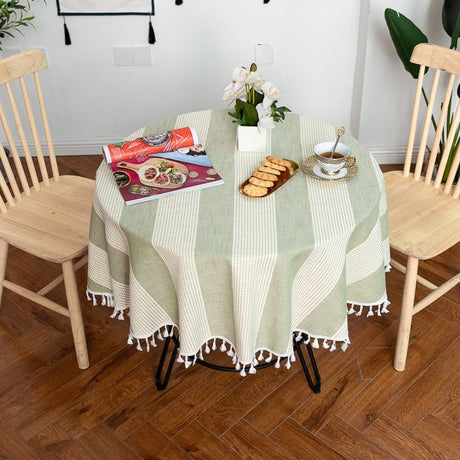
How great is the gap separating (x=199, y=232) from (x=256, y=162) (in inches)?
16.0

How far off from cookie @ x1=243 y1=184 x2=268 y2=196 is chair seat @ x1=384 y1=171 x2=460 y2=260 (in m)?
0.48

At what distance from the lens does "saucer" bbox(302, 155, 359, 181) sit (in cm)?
169

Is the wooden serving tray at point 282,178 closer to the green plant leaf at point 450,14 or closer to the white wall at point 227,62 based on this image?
the green plant leaf at point 450,14

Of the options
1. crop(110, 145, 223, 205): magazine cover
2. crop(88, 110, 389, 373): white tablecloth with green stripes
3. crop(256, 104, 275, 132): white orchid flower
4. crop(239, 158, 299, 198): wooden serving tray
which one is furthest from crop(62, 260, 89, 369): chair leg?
crop(256, 104, 275, 132): white orchid flower

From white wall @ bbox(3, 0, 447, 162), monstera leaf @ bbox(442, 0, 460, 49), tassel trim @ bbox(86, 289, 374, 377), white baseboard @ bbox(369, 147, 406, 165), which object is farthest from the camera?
white baseboard @ bbox(369, 147, 406, 165)

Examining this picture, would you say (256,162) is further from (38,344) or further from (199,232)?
(38,344)

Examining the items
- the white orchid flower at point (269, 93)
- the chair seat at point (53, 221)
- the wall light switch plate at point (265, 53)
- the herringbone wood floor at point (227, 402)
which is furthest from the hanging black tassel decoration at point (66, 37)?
the white orchid flower at point (269, 93)

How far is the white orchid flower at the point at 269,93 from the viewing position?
5.66 feet

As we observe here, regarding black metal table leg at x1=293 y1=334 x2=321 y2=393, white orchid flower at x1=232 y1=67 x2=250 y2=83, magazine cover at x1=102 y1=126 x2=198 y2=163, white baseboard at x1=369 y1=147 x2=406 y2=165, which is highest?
white orchid flower at x1=232 y1=67 x2=250 y2=83

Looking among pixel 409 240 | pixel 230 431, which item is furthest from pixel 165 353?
pixel 409 240

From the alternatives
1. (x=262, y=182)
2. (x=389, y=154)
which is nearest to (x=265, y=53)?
(x=389, y=154)

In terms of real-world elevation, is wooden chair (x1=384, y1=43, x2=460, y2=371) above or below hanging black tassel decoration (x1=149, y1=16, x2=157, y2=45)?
below

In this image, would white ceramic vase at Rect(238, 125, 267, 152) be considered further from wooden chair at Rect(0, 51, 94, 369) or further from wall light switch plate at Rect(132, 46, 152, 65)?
wall light switch plate at Rect(132, 46, 152, 65)

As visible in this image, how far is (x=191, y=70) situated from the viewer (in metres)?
3.07
